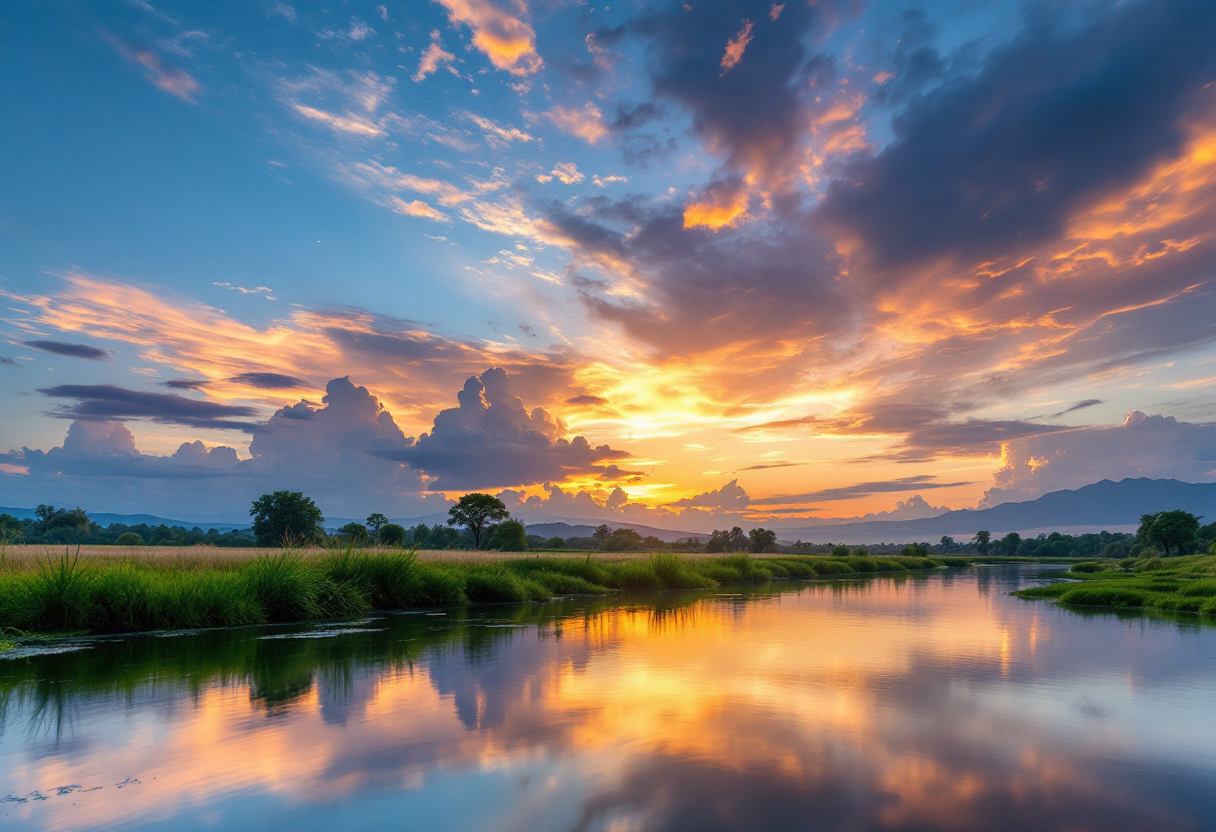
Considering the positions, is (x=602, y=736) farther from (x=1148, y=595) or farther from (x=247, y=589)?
(x=1148, y=595)

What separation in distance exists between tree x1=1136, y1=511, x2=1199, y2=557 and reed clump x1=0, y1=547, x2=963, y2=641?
60108 millimetres

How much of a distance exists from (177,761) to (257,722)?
1.17 m

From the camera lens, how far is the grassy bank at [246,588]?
40.9 feet

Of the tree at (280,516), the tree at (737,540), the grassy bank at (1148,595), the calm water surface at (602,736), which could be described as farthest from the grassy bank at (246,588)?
the tree at (737,540)

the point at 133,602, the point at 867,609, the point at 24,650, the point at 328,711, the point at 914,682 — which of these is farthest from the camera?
the point at 867,609

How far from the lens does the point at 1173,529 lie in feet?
209

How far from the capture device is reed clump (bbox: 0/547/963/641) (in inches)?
491

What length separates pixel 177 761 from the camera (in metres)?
5.62

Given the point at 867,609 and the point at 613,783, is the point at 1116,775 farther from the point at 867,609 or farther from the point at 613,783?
the point at 867,609

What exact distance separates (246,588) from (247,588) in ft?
0.31

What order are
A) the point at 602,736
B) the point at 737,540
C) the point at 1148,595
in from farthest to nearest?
the point at 737,540 < the point at 1148,595 < the point at 602,736

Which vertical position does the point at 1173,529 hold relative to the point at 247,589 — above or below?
below

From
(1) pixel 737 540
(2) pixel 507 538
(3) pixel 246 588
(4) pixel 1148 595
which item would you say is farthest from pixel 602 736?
(1) pixel 737 540

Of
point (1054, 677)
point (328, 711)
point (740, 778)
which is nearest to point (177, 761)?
point (328, 711)
